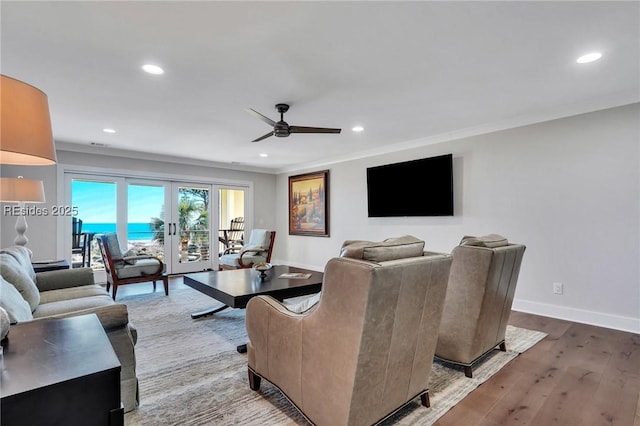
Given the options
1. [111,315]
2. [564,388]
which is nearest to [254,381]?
[111,315]

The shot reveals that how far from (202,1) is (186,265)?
5729 mm

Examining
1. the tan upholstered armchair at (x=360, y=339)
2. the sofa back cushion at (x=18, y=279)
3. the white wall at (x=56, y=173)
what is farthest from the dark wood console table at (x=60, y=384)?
the white wall at (x=56, y=173)

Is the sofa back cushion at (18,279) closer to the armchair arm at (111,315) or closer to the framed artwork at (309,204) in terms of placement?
the armchair arm at (111,315)

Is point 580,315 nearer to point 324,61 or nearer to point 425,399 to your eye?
point 425,399

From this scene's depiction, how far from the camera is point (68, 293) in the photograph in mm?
2773

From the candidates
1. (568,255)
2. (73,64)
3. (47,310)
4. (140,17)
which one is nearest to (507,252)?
(568,255)

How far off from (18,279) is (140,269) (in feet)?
8.37

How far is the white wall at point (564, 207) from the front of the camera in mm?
3252

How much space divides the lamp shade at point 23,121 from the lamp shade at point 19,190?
322 cm

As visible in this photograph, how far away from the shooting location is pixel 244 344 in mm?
2805

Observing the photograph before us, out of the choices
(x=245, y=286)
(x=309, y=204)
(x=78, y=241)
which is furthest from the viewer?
(x=309, y=204)

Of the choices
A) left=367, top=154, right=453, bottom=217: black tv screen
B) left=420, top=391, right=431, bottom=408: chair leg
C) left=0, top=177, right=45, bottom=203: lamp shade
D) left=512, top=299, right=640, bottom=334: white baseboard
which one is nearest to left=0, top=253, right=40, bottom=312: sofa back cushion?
left=0, top=177, right=45, bottom=203: lamp shade

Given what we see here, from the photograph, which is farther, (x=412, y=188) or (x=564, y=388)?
A: (x=412, y=188)

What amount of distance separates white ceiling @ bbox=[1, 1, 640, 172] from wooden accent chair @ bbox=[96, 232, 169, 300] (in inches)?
62.7
